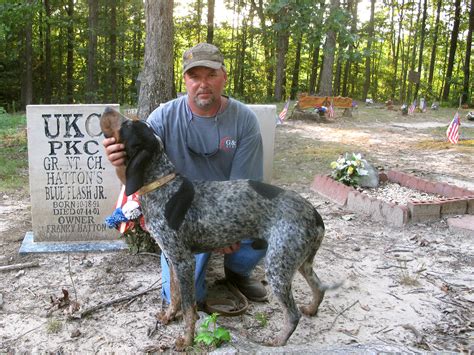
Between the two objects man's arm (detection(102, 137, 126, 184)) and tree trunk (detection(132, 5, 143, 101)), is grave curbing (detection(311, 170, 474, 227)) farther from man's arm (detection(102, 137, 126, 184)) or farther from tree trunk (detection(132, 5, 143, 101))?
tree trunk (detection(132, 5, 143, 101))

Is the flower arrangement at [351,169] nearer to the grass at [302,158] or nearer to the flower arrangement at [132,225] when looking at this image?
the grass at [302,158]

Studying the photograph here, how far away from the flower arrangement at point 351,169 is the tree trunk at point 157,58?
115 inches

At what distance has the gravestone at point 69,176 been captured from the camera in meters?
4.53

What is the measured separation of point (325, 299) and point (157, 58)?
4576mm

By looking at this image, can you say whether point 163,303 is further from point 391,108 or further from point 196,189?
point 391,108

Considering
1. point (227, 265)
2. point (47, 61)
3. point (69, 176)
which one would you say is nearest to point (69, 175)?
point (69, 176)

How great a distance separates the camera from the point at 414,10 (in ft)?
102

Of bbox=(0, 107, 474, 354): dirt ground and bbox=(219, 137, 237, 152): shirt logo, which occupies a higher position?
bbox=(219, 137, 237, 152): shirt logo

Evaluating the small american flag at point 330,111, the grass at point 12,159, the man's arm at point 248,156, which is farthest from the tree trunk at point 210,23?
the man's arm at point 248,156

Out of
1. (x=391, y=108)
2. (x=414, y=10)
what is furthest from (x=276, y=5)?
(x=414, y=10)

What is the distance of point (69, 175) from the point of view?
4.68 metres

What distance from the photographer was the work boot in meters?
3.68

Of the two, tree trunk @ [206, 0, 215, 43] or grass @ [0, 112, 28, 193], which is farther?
tree trunk @ [206, 0, 215, 43]

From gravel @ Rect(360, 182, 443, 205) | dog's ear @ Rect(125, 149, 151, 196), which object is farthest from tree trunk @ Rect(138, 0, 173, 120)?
dog's ear @ Rect(125, 149, 151, 196)
